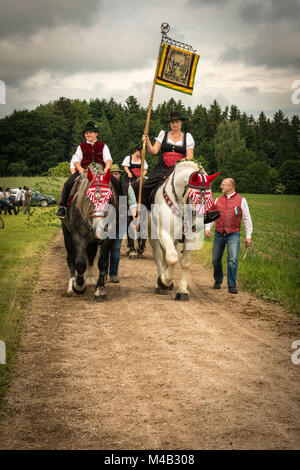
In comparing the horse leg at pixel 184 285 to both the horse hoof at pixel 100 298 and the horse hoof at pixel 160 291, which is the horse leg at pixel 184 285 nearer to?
the horse hoof at pixel 160 291

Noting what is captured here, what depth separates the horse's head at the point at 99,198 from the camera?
8.47m

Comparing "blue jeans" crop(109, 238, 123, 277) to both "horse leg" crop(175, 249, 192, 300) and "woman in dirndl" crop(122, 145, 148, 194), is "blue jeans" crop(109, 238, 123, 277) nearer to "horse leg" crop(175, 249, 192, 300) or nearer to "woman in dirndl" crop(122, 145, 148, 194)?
"horse leg" crop(175, 249, 192, 300)

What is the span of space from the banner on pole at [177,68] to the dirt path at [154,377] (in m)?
4.03

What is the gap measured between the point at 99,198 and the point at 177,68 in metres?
3.05

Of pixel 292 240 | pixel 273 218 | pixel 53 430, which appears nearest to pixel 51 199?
pixel 273 218

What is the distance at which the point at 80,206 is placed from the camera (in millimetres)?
8898

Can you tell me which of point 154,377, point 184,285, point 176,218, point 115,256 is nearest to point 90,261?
point 115,256

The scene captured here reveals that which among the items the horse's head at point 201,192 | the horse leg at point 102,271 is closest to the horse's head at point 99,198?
the horse leg at point 102,271

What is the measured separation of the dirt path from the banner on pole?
4030mm

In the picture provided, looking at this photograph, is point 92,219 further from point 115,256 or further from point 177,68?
point 177,68

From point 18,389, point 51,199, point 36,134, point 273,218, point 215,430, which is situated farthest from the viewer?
point 36,134

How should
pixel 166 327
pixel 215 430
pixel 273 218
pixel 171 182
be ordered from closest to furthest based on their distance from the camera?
pixel 215 430, pixel 166 327, pixel 171 182, pixel 273 218
